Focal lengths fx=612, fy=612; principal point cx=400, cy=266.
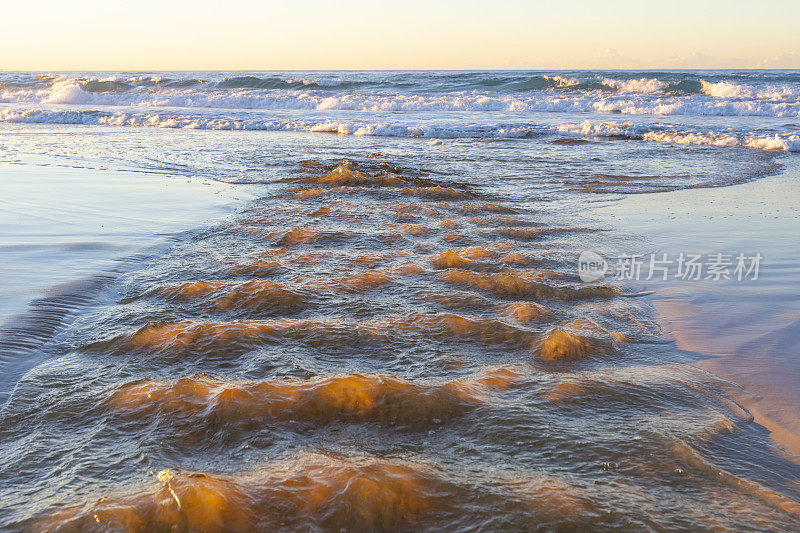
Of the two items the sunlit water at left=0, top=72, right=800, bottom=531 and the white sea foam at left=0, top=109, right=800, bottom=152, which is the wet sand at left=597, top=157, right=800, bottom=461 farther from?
the white sea foam at left=0, top=109, right=800, bottom=152

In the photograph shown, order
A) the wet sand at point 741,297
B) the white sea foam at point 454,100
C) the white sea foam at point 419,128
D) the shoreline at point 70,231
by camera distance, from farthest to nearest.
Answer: the white sea foam at point 454,100 < the white sea foam at point 419,128 < the shoreline at point 70,231 < the wet sand at point 741,297

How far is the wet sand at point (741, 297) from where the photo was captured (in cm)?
251

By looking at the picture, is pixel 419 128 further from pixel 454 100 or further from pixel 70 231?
pixel 70 231

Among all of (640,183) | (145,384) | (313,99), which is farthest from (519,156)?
(313,99)

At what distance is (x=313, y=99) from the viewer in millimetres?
25859

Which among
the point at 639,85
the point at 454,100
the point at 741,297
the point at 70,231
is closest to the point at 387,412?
the point at 741,297

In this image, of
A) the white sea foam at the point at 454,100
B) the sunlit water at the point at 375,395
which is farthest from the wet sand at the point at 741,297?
the white sea foam at the point at 454,100

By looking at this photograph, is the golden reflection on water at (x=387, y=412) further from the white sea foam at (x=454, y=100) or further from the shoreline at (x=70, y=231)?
the white sea foam at (x=454, y=100)

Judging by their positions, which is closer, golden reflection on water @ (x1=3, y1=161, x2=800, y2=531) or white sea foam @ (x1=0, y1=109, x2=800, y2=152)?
golden reflection on water @ (x1=3, y1=161, x2=800, y2=531)

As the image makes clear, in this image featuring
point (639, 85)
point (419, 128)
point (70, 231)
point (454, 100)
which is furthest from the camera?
point (639, 85)

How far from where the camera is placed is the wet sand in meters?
2.51

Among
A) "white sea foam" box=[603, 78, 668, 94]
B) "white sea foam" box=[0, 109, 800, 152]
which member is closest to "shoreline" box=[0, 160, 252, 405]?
"white sea foam" box=[0, 109, 800, 152]

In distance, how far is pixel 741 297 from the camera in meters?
3.63

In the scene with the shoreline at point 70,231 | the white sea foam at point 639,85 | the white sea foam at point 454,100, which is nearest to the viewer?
the shoreline at point 70,231
